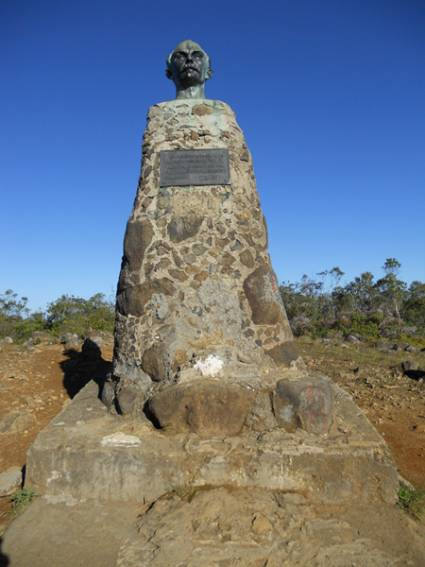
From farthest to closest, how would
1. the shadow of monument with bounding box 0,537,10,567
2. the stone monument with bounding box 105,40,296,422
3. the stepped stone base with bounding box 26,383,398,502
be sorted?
the stone monument with bounding box 105,40,296,422 < the stepped stone base with bounding box 26,383,398,502 < the shadow of monument with bounding box 0,537,10,567

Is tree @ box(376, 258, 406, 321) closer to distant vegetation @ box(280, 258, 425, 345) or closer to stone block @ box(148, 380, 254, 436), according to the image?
distant vegetation @ box(280, 258, 425, 345)

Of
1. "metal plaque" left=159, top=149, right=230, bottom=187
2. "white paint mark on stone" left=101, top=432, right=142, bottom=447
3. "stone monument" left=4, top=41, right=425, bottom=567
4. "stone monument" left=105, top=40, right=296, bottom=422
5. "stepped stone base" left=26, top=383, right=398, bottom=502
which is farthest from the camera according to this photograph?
"metal plaque" left=159, top=149, right=230, bottom=187

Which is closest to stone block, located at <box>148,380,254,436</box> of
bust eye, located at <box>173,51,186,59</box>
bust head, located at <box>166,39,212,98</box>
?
bust head, located at <box>166,39,212,98</box>

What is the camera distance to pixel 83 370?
23.7 feet

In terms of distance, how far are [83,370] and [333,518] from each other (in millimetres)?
5701

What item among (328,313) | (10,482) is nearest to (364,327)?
(328,313)

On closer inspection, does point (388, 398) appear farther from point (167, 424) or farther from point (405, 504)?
point (167, 424)

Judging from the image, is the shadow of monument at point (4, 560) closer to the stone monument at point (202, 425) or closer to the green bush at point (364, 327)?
the stone monument at point (202, 425)

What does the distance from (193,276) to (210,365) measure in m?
0.80

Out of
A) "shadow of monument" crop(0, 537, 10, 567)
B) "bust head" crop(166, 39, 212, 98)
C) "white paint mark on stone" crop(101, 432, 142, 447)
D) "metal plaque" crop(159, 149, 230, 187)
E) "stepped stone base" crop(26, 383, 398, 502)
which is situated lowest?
"shadow of monument" crop(0, 537, 10, 567)

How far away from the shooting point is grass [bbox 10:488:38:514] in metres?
2.68

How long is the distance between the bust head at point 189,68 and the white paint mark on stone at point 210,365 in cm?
263

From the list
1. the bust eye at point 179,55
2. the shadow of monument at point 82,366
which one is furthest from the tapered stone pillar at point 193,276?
the shadow of monument at point 82,366

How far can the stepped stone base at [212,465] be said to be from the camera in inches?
105
